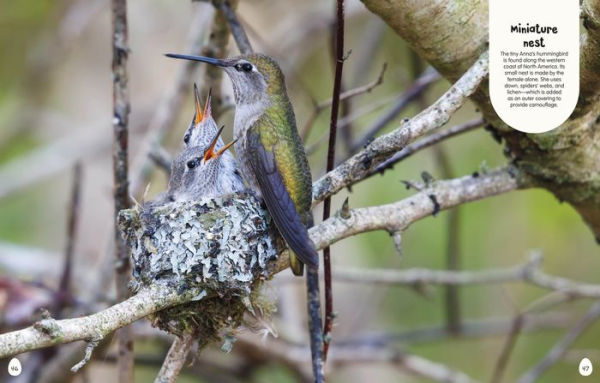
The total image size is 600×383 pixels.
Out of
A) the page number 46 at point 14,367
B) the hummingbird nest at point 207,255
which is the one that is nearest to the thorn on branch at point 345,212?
the hummingbird nest at point 207,255

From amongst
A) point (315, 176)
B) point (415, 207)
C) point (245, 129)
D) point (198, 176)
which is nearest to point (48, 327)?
point (415, 207)

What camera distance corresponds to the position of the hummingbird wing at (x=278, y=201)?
9.02 feet

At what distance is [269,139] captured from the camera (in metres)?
3.43

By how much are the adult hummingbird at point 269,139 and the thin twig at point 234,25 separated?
0.09 m

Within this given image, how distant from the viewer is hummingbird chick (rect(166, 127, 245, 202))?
4.00 metres

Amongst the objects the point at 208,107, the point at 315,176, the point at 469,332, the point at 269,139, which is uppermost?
the point at 315,176

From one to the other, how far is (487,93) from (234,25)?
1.08 metres

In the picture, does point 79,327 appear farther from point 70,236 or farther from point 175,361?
point 70,236

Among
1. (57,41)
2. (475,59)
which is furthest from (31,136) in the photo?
(475,59)

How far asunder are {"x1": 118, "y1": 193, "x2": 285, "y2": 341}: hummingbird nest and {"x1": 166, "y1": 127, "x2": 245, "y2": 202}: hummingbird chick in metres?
0.40

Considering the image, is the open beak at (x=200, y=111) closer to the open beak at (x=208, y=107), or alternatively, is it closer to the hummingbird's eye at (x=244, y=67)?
the open beak at (x=208, y=107)

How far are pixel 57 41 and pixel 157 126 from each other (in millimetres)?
2455

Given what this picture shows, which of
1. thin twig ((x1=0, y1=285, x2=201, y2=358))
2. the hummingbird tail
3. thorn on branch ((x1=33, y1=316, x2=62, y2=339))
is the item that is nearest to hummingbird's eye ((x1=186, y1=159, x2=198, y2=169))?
the hummingbird tail

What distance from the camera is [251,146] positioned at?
347 centimetres
